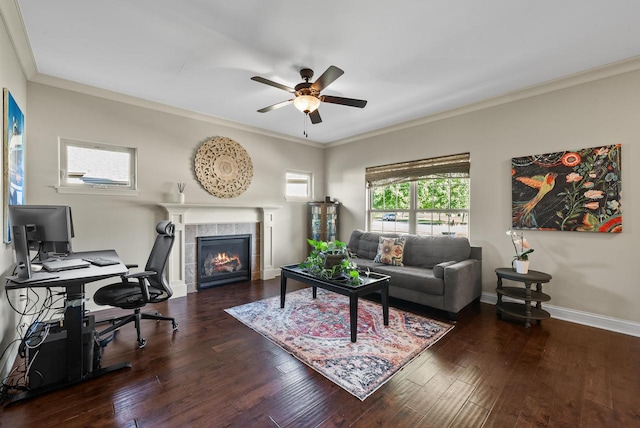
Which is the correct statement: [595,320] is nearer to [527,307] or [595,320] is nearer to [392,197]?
[527,307]

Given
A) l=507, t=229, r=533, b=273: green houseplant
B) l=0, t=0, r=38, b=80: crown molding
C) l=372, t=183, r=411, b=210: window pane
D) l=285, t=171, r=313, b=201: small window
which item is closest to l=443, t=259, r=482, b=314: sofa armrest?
l=507, t=229, r=533, b=273: green houseplant

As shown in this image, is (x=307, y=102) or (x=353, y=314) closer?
(x=353, y=314)

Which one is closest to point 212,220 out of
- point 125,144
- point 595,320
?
point 125,144

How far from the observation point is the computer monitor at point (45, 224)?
80.0 inches

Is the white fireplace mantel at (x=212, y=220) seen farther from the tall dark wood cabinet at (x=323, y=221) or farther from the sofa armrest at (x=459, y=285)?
the sofa armrest at (x=459, y=285)

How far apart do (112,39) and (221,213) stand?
255cm

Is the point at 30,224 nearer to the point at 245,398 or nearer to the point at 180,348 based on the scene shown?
the point at 180,348

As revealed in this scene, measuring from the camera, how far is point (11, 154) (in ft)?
7.32

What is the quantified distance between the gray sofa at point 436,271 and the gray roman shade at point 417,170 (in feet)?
3.29

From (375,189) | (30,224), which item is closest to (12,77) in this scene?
(30,224)

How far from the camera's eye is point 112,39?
7.91 feet

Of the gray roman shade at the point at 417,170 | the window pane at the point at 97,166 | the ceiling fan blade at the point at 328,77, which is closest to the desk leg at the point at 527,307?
the gray roman shade at the point at 417,170

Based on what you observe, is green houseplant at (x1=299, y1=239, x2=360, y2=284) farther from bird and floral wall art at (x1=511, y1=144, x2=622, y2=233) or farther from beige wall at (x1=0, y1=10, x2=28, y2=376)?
beige wall at (x1=0, y1=10, x2=28, y2=376)

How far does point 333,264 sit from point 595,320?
289 cm
